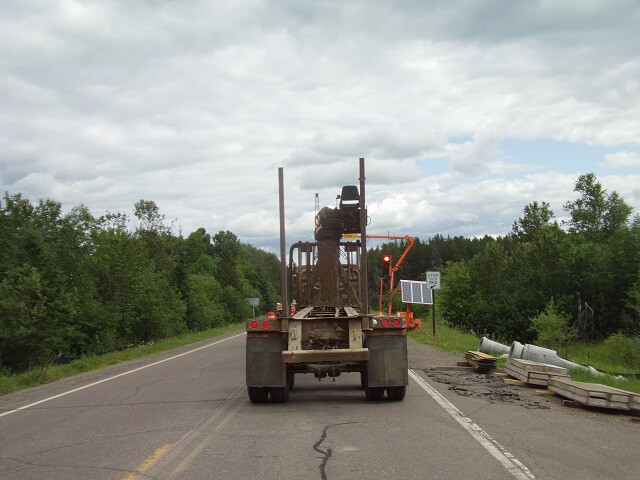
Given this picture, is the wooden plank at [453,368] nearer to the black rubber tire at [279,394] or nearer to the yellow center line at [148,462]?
the black rubber tire at [279,394]

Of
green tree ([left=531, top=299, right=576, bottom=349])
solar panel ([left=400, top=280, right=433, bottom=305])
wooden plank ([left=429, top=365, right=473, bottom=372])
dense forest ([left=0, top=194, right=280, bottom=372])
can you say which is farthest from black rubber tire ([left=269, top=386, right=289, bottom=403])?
green tree ([left=531, top=299, right=576, bottom=349])

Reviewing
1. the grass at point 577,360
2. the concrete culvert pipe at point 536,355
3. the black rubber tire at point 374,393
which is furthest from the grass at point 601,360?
the black rubber tire at point 374,393

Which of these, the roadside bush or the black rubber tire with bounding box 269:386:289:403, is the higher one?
the black rubber tire with bounding box 269:386:289:403

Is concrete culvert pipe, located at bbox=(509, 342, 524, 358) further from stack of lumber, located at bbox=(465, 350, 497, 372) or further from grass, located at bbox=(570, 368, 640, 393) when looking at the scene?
grass, located at bbox=(570, 368, 640, 393)

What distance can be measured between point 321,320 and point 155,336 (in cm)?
4081

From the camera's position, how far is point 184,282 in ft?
208

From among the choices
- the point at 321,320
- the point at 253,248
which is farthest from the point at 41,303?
the point at 253,248

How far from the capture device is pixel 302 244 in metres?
13.4

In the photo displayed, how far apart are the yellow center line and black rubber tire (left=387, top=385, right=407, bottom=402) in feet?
13.7

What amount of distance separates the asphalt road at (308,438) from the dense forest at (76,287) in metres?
22.1

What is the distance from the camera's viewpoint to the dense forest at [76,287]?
3219 centimetres

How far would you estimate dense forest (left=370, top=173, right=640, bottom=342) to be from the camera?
59.9m

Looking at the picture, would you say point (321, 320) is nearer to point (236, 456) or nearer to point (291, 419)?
point (291, 419)

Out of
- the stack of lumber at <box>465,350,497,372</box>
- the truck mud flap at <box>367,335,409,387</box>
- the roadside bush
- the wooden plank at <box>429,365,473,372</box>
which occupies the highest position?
the truck mud flap at <box>367,335,409,387</box>
